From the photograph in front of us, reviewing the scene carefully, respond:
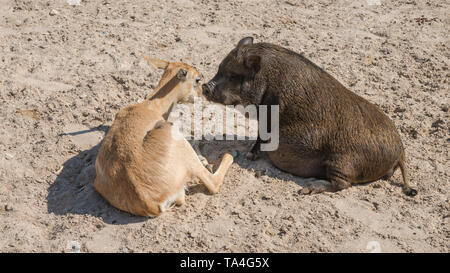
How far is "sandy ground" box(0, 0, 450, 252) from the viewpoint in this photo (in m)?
5.16

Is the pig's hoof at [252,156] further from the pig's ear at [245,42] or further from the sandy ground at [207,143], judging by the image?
the pig's ear at [245,42]

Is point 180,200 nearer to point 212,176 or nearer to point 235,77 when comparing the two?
point 212,176

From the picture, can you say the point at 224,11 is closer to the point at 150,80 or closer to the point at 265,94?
the point at 150,80

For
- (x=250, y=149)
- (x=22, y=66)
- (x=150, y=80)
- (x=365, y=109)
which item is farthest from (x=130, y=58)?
(x=365, y=109)

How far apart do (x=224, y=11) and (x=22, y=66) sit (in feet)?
11.5

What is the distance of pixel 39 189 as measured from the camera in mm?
5812

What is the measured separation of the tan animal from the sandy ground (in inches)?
7.5

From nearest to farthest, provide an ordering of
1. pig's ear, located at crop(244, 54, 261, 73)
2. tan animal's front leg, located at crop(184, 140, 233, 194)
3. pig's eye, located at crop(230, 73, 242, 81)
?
tan animal's front leg, located at crop(184, 140, 233, 194)
pig's ear, located at crop(244, 54, 261, 73)
pig's eye, located at crop(230, 73, 242, 81)

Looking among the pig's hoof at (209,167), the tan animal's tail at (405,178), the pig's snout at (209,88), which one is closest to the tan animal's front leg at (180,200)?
the pig's hoof at (209,167)

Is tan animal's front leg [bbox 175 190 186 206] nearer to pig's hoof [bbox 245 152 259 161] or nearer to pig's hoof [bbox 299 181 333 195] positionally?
pig's hoof [bbox 245 152 259 161]

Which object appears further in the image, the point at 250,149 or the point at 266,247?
the point at 250,149

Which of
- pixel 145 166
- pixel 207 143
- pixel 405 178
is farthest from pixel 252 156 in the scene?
pixel 405 178

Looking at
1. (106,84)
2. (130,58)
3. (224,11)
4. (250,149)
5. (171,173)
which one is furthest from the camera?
(224,11)

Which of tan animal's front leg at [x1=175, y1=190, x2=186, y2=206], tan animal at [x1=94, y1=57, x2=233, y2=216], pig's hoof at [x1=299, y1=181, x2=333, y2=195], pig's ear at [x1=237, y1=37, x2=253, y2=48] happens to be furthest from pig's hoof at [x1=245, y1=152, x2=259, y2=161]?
pig's ear at [x1=237, y1=37, x2=253, y2=48]
